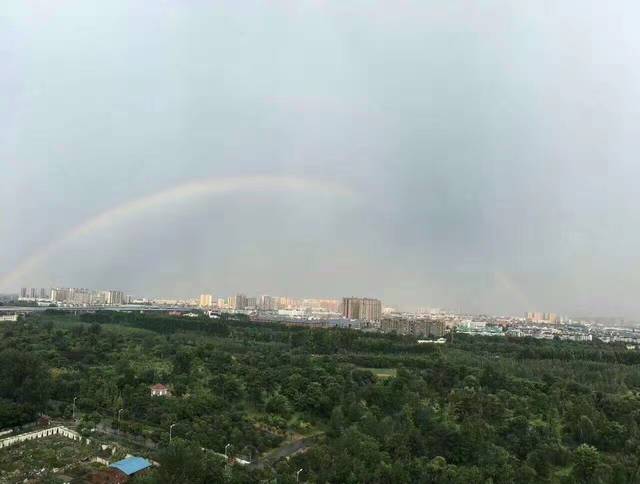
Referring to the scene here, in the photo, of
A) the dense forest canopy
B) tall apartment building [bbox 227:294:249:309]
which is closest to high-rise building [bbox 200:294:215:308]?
tall apartment building [bbox 227:294:249:309]

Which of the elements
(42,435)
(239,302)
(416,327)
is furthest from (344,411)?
(239,302)

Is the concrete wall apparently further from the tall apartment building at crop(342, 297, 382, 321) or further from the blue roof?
the tall apartment building at crop(342, 297, 382, 321)

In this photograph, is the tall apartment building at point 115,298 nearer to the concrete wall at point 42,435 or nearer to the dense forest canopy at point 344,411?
the dense forest canopy at point 344,411

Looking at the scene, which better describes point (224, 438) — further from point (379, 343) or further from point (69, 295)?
point (69, 295)

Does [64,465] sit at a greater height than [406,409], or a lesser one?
lesser

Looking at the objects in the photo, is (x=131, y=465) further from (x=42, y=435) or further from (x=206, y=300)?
(x=206, y=300)

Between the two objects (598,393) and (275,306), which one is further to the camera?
(275,306)

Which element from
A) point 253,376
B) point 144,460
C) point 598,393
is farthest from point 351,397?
point 598,393

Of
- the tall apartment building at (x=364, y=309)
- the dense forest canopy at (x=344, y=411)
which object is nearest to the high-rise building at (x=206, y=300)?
the tall apartment building at (x=364, y=309)
